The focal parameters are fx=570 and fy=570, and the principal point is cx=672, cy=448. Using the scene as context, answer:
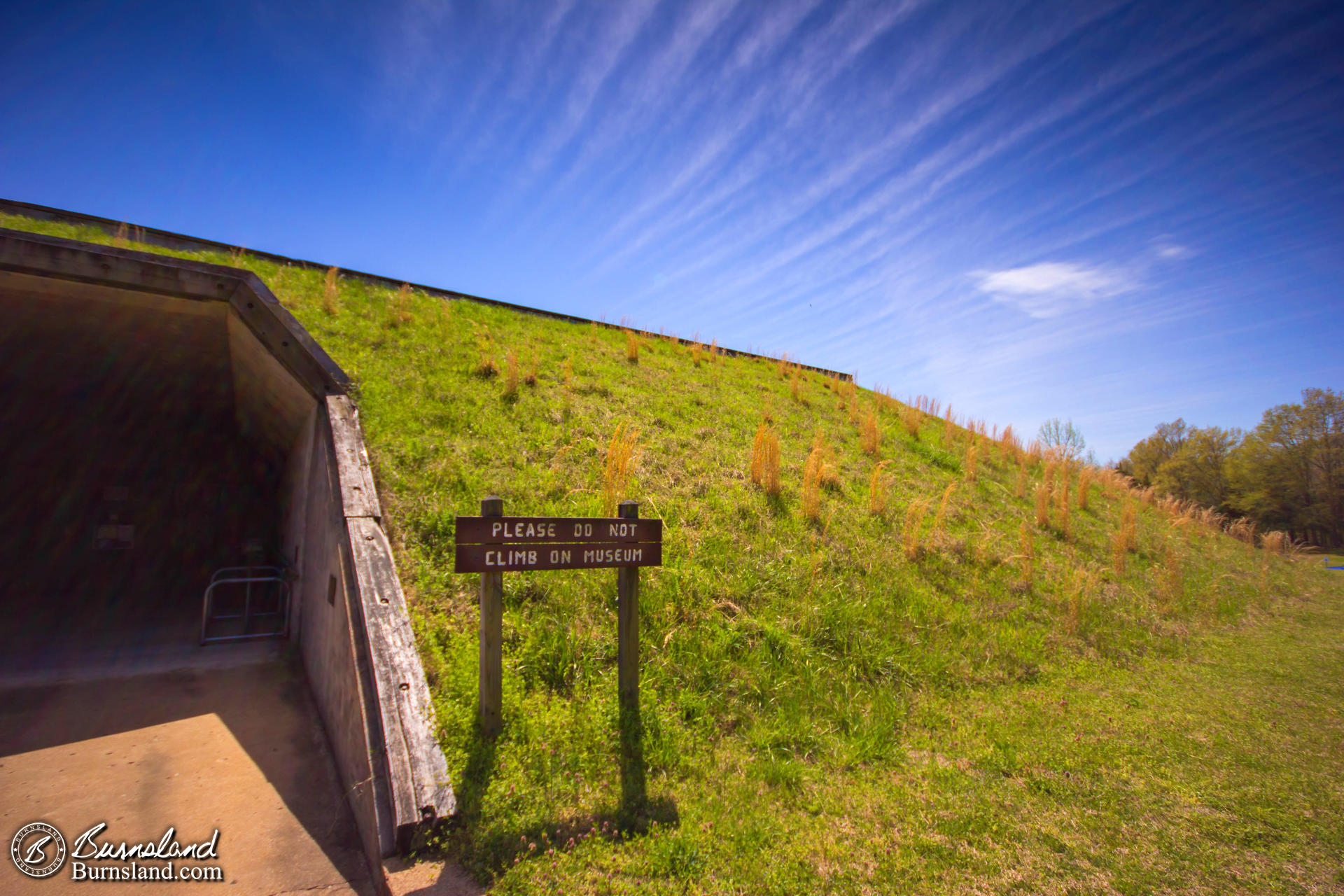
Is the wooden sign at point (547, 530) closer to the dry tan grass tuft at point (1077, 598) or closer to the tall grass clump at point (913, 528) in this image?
the tall grass clump at point (913, 528)

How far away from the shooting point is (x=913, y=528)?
806 cm

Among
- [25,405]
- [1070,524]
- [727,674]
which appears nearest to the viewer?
[727,674]

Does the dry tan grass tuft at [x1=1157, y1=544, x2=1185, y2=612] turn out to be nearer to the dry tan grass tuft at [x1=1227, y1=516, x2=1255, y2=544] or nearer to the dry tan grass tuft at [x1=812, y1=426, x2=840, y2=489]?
the dry tan grass tuft at [x1=812, y1=426, x2=840, y2=489]

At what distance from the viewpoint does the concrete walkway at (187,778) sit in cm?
355

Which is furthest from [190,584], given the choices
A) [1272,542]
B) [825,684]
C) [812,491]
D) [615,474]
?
[1272,542]

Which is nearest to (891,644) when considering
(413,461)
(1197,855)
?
(1197,855)

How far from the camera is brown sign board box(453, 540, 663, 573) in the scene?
3824 millimetres

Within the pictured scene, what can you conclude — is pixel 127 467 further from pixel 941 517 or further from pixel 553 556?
pixel 941 517

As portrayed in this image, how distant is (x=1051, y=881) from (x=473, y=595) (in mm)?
4647

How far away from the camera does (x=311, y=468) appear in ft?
22.5

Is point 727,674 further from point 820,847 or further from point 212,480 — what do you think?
point 212,480

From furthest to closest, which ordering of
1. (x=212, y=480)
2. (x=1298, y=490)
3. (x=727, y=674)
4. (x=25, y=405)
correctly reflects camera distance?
(x=1298, y=490), (x=212, y=480), (x=25, y=405), (x=727, y=674)

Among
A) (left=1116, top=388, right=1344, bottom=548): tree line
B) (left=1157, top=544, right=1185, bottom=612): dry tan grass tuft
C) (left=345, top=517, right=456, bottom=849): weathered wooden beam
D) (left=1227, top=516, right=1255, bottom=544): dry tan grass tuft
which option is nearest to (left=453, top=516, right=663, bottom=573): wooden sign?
(left=345, top=517, right=456, bottom=849): weathered wooden beam

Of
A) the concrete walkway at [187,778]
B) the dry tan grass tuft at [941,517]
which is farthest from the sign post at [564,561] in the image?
the dry tan grass tuft at [941,517]
